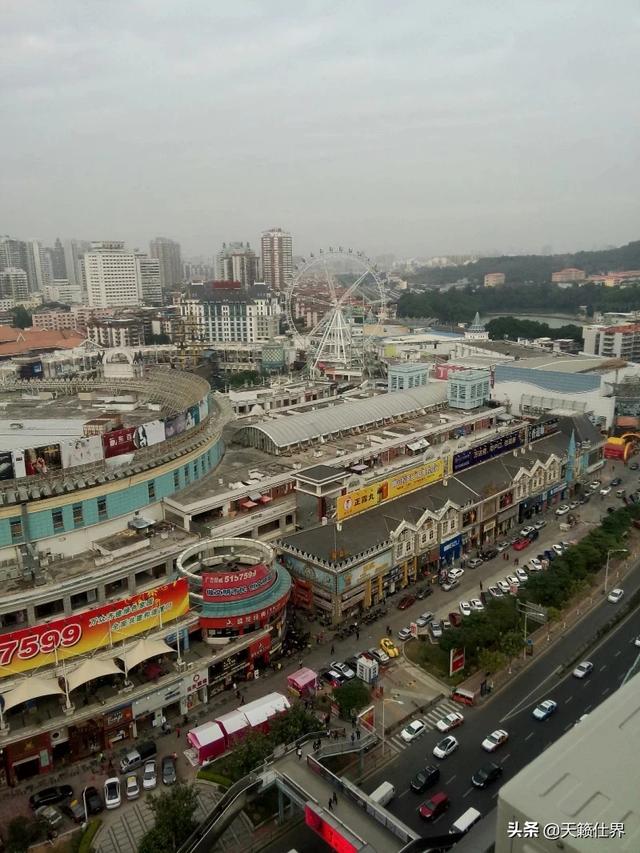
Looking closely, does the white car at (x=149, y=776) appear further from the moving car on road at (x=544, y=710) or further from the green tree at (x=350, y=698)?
the moving car on road at (x=544, y=710)

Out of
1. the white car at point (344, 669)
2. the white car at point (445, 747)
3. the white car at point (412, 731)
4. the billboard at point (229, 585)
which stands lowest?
the white car at point (412, 731)

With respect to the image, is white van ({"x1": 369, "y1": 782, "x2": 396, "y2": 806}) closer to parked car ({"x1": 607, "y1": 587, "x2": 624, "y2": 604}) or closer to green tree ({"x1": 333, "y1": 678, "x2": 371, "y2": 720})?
green tree ({"x1": 333, "y1": 678, "x2": 371, "y2": 720})

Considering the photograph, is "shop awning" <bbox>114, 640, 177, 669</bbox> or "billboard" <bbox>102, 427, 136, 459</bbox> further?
"billboard" <bbox>102, 427, 136, 459</bbox>

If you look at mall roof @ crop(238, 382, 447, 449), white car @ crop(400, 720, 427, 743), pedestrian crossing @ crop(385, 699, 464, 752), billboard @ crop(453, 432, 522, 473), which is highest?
mall roof @ crop(238, 382, 447, 449)

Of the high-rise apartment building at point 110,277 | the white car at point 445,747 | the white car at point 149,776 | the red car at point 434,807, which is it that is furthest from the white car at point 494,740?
the high-rise apartment building at point 110,277

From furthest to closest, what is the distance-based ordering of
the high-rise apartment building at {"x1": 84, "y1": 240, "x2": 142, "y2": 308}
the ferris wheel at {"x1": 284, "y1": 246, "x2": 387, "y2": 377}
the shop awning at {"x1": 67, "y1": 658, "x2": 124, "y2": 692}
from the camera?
1. the high-rise apartment building at {"x1": 84, "y1": 240, "x2": 142, "y2": 308}
2. the ferris wheel at {"x1": 284, "y1": 246, "x2": 387, "y2": 377}
3. the shop awning at {"x1": 67, "y1": 658, "x2": 124, "y2": 692}

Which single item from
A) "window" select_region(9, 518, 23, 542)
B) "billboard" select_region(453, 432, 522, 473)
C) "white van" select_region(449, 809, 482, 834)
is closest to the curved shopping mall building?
"window" select_region(9, 518, 23, 542)

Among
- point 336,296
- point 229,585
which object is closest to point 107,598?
point 229,585
